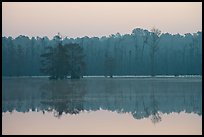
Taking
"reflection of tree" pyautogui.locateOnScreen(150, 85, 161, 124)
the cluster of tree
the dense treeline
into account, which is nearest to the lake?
"reflection of tree" pyautogui.locateOnScreen(150, 85, 161, 124)

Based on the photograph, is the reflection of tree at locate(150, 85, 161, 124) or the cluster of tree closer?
the reflection of tree at locate(150, 85, 161, 124)

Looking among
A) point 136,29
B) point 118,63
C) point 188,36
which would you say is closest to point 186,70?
point 118,63

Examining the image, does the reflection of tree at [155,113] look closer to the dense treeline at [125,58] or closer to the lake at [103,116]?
the lake at [103,116]

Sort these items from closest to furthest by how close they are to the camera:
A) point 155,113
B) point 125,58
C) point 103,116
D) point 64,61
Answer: point 103,116 < point 155,113 < point 64,61 < point 125,58

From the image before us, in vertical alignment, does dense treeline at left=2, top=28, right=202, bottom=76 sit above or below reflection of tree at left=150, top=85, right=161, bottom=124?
above

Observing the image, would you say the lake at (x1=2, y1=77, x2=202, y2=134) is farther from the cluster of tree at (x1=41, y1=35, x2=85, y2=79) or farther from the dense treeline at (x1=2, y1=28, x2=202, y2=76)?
the dense treeline at (x1=2, y1=28, x2=202, y2=76)

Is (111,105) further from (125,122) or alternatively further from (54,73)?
(54,73)

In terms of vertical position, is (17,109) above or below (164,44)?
below

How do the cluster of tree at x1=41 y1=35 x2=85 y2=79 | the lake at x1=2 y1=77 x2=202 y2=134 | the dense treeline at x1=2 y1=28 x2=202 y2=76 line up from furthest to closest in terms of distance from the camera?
the dense treeline at x1=2 y1=28 x2=202 y2=76
the cluster of tree at x1=41 y1=35 x2=85 y2=79
the lake at x1=2 y1=77 x2=202 y2=134

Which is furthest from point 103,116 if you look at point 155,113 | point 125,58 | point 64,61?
point 125,58

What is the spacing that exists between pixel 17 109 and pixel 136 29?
68977 millimetres

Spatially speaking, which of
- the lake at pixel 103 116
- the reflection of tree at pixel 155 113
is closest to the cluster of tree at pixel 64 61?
the lake at pixel 103 116

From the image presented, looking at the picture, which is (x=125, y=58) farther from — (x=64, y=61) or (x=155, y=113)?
(x=155, y=113)

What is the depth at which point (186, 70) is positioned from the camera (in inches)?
2746
